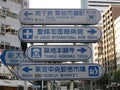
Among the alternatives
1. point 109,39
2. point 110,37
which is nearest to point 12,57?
point 110,37

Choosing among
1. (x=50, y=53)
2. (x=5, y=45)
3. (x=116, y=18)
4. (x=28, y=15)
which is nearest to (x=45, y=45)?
(x=50, y=53)

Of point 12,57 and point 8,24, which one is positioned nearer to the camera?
point 12,57

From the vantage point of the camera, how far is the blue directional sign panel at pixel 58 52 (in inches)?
412

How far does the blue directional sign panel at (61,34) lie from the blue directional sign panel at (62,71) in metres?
0.74

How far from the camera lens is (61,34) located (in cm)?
1052

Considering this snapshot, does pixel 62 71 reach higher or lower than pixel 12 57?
lower

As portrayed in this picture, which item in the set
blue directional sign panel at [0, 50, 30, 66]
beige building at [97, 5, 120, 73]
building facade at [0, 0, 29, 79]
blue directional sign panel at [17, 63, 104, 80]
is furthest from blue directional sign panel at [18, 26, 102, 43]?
beige building at [97, 5, 120, 73]

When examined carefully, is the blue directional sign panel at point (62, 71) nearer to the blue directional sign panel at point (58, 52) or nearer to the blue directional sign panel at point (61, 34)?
the blue directional sign panel at point (58, 52)

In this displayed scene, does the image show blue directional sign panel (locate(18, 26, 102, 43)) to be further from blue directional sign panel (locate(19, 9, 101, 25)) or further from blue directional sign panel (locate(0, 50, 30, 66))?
blue directional sign panel (locate(0, 50, 30, 66))

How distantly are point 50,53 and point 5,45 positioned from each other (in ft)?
123

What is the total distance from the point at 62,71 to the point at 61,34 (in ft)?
Result: 3.56

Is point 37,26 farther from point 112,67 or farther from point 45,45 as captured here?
point 112,67

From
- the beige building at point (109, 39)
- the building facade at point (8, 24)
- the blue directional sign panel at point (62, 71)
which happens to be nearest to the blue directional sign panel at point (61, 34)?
the blue directional sign panel at point (62, 71)

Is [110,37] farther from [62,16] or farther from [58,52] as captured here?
[58,52]
